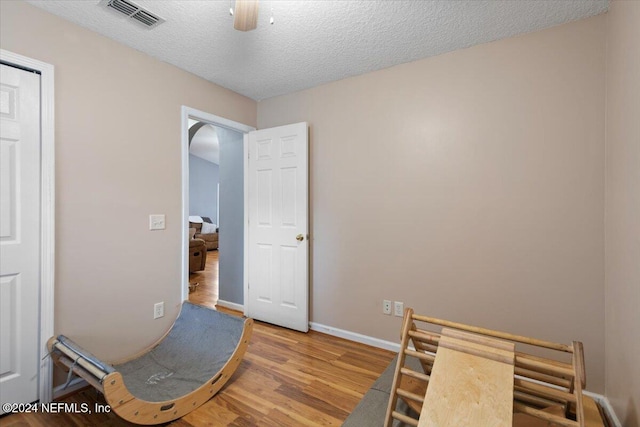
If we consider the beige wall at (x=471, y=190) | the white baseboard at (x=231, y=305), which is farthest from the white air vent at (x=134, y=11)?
the white baseboard at (x=231, y=305)

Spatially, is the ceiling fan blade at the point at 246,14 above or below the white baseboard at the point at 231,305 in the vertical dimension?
above

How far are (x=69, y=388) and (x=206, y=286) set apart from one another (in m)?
2.76

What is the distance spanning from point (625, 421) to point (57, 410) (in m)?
3.14

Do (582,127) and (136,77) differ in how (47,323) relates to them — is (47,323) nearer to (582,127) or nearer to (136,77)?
(136,77)

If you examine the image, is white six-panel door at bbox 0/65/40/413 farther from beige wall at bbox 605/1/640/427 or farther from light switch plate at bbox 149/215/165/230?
beige wall at bbox 605/1/640/427

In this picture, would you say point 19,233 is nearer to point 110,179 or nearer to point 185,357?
point 110,179

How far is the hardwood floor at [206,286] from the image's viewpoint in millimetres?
3966

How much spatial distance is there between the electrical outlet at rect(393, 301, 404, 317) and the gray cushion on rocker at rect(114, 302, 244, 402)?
129cm

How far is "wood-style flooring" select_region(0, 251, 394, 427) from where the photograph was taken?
174 centimetres

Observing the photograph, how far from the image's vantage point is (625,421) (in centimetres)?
150

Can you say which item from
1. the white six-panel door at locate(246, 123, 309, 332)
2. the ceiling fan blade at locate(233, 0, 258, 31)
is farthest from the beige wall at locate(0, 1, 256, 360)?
the ceiling fan blade at locate(233, 0, 258, 31)

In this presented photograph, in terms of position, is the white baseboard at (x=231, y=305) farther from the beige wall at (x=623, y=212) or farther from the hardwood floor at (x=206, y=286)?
the beige wall at (x=623, y=212)

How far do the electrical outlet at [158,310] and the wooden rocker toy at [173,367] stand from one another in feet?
0.49

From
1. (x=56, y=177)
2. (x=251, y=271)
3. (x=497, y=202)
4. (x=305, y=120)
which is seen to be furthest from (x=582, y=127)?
(x=56, y=177)
